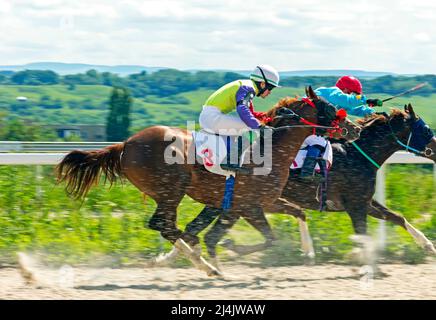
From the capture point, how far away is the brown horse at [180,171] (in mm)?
6172

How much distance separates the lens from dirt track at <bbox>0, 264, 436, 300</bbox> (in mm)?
5406

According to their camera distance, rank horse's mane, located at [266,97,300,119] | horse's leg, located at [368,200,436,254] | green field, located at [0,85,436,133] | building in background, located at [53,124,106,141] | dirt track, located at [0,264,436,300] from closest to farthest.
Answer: dirt track, located at [0,264,436,300] → horse's mane, located at [266,97,300,119] → horse's leg, located at [368,200,436,254] → building in background, located at [53,124,106,141] → green field, located at [0,85,436,133]

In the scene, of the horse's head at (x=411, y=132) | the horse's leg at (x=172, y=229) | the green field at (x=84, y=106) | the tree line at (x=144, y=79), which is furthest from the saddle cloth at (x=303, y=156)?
the green field at (x=84, y=106)

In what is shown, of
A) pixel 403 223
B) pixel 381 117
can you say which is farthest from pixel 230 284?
pixel 381 117

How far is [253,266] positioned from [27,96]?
2746 cm

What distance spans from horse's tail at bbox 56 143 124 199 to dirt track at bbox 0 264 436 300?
66cm

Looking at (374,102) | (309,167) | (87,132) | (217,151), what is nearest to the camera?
(217,151)

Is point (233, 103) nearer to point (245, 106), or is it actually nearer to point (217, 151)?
point (245, 106)

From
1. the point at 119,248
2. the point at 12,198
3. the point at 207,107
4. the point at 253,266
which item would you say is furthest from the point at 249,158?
the point at 12,198

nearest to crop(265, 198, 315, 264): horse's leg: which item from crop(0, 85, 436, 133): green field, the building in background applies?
the building in background

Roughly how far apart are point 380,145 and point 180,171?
1893mm

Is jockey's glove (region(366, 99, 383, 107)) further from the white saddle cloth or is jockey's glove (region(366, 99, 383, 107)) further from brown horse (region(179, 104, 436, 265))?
the white saddle cloth

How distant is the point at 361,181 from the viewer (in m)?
6.85

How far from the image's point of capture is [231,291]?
560 cm
